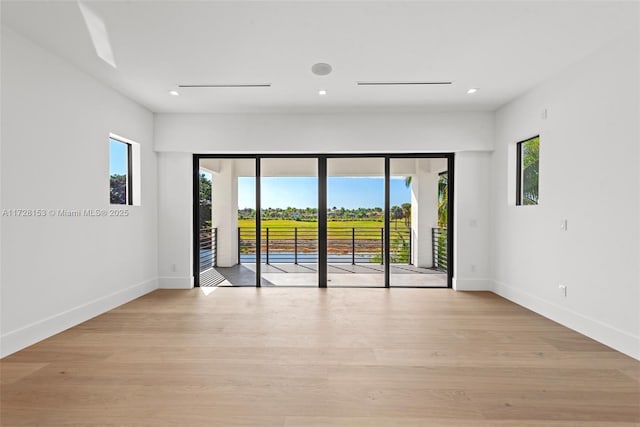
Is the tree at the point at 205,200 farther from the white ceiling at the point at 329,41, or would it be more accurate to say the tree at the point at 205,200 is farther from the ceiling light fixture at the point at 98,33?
the ceiling light fixture at the point at 98,33

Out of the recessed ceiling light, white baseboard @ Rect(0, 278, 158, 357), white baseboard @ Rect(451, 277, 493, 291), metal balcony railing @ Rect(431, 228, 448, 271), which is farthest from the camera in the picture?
metal balcony railing @ Rect(431, 228, 448, 271)

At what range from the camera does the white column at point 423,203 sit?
520cm

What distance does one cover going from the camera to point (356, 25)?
257 cm

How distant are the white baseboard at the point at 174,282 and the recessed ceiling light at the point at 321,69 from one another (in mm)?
3594

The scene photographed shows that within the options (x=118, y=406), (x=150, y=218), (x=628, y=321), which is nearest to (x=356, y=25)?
(x=118, y=406)

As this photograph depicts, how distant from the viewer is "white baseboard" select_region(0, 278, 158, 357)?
2666 millimetres

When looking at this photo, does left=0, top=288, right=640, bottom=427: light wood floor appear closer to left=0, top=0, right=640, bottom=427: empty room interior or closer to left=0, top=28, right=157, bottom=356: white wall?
left=0, top=0, right=640, bottom=427: empty room interior

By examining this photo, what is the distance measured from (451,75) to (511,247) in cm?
245

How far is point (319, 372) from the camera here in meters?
2.36

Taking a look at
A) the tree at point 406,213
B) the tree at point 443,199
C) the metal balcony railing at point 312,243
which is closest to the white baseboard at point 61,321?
the metal balcony railing at point 312,243

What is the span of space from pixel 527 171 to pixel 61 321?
5.66 m

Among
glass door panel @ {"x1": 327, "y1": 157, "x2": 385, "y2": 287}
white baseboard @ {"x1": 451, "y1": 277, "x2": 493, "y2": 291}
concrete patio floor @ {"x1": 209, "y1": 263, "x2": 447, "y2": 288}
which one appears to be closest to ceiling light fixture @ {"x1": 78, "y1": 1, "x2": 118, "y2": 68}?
glass door panel @ {"x1": 327, "y1": 157, "x2": 385, "y2": 287}

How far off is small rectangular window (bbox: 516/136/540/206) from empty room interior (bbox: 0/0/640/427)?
1.6 inches

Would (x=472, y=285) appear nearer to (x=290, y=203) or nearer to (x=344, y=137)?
(x=344, y=137)
